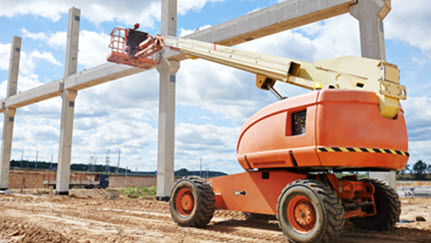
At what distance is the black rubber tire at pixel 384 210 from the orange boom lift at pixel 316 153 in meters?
0.02

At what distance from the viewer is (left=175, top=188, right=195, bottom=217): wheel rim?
7840 millimetres

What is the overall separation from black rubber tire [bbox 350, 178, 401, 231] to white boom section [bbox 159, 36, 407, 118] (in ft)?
6.44

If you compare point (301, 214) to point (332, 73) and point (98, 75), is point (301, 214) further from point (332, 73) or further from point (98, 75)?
point (98, 75)

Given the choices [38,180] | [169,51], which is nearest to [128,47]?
[169,51]

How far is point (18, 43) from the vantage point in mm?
30969

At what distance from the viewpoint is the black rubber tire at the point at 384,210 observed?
6.93 metres

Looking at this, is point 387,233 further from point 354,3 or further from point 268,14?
point 268,14

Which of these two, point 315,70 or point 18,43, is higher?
point 18,43

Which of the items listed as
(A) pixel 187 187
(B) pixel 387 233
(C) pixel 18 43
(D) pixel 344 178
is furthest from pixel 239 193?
(C) pixel 18 43

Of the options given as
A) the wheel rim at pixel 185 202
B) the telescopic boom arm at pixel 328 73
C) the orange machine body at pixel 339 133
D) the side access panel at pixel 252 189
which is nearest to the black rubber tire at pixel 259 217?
the side access panel at pixel 252 189

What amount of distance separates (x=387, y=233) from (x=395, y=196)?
2.60ft

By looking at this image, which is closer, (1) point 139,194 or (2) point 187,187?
(2) point 187,187

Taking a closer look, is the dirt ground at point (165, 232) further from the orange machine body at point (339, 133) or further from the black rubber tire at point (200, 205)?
the orange machine body at point (339, 133)

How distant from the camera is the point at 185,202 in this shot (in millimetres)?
7938
